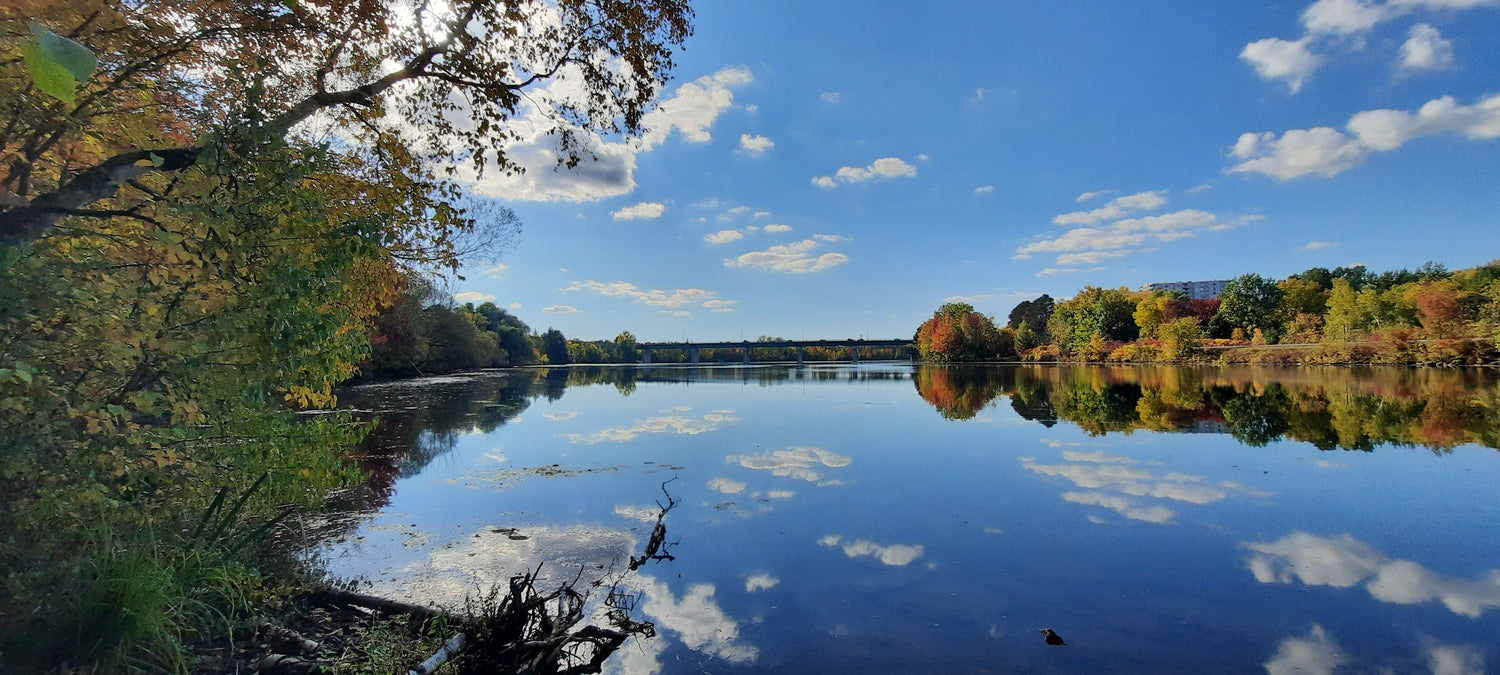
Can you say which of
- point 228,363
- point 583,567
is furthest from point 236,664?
point 583,567

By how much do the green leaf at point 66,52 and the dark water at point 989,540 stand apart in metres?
4.56

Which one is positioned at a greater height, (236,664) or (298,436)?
(298,436)

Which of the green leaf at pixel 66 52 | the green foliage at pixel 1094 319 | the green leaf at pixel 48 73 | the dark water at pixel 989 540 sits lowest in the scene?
the dark water at pixel 989 540

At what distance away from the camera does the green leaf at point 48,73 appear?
1.08 meters

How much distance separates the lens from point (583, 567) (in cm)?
646

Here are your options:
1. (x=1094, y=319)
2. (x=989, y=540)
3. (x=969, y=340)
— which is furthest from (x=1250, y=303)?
(x=989, y=540)

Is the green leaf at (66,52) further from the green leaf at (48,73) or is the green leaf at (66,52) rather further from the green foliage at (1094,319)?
the green foliage at (1094,319)

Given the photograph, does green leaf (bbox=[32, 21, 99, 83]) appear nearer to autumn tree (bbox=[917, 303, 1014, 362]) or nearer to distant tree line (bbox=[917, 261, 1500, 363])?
distant tree line (bbox=[917, 261, 1500, 363])

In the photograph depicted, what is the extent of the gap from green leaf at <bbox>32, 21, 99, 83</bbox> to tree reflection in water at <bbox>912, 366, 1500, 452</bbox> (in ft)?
61.0

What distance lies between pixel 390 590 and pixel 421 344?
1710 inches

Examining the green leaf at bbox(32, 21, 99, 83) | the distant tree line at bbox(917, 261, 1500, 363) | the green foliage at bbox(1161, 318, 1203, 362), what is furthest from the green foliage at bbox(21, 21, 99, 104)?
the green foliage at bbox(1161, 318, 1203, 362)

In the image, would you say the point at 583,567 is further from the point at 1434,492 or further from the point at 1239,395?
the point at 1239,395

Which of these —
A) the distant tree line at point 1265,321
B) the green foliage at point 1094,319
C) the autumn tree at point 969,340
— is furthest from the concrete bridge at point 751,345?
the green foliage at point 1094,319

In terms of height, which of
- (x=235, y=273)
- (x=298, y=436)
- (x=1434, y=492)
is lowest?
(x=1434, y=492)
